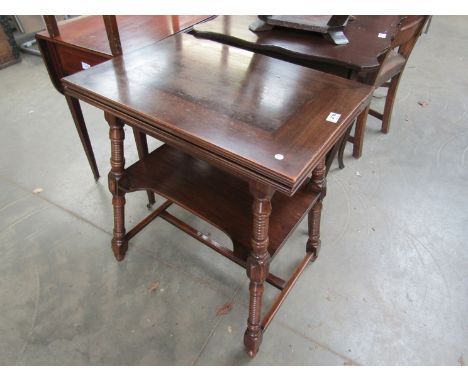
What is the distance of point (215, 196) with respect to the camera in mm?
1185

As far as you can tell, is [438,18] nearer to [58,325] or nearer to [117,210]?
[117,210]

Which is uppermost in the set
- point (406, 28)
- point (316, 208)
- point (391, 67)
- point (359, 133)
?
point (406, 28)

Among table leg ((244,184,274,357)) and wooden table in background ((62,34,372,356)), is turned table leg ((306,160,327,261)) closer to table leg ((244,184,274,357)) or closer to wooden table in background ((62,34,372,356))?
wooden table in background ((62,34,372,356))

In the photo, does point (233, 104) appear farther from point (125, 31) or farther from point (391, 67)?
point (391, 67)

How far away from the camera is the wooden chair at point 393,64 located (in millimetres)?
1489

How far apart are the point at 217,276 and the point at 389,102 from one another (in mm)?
1647

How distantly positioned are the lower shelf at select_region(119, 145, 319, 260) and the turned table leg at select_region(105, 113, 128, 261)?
0.12 ft

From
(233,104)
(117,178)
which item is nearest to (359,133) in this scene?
(233,104)

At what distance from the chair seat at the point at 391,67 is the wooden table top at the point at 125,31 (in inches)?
40.1

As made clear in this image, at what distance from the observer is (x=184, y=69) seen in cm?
108

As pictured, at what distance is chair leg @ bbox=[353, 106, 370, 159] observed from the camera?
1924mm

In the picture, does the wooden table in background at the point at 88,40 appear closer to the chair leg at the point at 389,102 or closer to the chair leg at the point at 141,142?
the chair leg at the point at 141,142

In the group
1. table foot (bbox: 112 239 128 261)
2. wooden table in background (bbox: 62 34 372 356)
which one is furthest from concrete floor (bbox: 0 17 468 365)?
wooden table in background (bbox: 62 34 372 356)

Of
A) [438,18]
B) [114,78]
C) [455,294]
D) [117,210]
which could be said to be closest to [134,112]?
[114,78]
